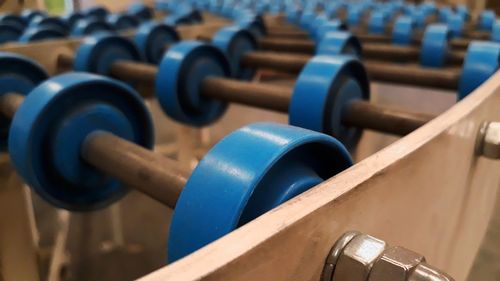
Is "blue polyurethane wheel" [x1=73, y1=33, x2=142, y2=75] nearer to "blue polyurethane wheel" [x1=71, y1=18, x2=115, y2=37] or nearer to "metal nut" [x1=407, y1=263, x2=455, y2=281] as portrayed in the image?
"blue polyurethane wheel" [x1=71, y1=18, x2=115, y2=37]

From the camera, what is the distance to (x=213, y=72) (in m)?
0.96

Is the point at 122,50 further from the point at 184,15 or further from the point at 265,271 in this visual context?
the point at 265,271

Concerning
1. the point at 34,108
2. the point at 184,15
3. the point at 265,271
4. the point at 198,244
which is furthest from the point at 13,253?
the point at 184,15

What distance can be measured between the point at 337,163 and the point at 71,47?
3.28 feet

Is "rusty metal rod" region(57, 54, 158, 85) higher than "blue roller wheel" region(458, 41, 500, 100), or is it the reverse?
"blue roller wheel" region(458, 41, 500, 100)

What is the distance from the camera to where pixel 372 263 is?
0.25m

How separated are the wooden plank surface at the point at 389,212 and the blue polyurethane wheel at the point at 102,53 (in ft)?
2.73

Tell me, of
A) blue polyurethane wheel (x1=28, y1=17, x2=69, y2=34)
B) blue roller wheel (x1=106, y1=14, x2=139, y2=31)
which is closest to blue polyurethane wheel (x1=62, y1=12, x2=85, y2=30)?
blue polyurethane wheel (x1=28, y1=17, x2=69, y2=34)

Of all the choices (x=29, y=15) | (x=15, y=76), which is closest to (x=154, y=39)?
(x=15, y=76)

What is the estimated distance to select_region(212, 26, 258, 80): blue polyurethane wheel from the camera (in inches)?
43.7

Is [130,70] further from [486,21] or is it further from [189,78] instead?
[486,21]

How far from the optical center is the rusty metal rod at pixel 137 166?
0.50 m

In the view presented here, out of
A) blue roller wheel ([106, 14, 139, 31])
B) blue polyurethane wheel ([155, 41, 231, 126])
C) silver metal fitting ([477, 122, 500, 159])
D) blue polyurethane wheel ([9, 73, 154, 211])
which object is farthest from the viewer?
blue roller wheel ([106, 14, 139, 31])

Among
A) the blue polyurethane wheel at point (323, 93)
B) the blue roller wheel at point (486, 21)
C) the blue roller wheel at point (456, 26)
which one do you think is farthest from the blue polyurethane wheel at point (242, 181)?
the blue roller wheel at point (486, 21)
